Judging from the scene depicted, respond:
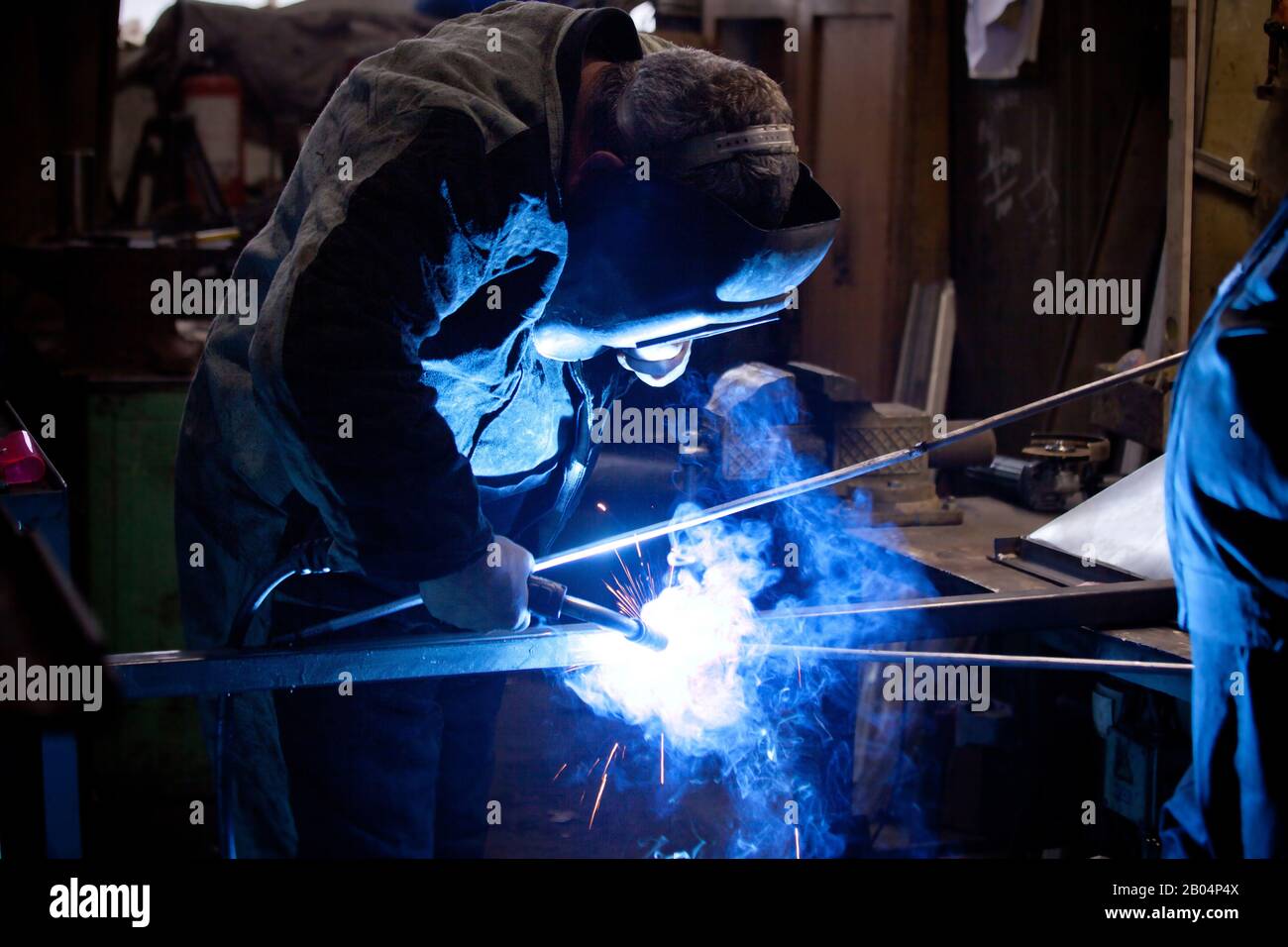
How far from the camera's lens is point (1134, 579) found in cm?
195

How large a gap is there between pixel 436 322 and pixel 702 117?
468 millimetres

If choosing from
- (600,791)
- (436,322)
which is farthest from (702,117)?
(600,791)

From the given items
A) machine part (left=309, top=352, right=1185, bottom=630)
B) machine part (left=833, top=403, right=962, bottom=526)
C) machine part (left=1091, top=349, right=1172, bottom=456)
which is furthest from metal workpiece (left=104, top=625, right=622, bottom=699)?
machine part (left=1091, top=349, right=1172, bottom=456)

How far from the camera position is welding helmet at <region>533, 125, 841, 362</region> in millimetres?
1586

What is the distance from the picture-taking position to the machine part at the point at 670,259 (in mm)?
1592

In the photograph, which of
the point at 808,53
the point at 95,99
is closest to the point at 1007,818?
the point at 808,53

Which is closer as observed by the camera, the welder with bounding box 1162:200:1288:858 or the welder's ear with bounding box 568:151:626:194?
the welder with bounding box 1162:200:1288:858

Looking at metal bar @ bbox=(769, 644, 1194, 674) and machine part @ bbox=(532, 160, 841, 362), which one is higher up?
machine part @ bbox=(532, 160, 841, 362)

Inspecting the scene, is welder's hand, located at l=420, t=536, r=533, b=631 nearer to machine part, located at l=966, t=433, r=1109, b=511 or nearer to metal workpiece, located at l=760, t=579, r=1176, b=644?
metal workpiece, located at l=760, t=579, r=1176, b=644

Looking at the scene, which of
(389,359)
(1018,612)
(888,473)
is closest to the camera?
(389,359)

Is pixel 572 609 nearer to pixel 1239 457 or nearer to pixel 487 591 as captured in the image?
pixel 487 591

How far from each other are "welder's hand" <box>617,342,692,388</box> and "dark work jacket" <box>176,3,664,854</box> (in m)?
0.17

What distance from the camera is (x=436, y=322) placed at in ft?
4.99
